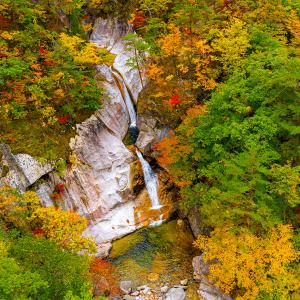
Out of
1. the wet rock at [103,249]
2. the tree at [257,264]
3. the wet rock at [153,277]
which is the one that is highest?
the tree at [257,264]

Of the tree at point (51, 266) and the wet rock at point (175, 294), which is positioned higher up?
the tree at point (51, 266)

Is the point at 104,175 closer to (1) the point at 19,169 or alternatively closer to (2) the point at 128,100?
(1) the point at 19,169

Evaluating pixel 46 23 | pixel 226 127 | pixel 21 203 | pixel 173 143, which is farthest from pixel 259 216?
pixel 46 23

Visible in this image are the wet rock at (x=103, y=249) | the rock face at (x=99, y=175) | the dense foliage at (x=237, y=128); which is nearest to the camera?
the dense foliage at (x=237, y=128)

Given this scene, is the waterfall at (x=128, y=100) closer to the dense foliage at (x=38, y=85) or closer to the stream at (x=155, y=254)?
the dense foliage at (x=38, y=85)

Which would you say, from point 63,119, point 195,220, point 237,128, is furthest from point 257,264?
point 63,119

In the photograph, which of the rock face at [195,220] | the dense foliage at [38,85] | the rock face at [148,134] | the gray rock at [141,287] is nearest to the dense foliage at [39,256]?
the gray rock at [141,287]

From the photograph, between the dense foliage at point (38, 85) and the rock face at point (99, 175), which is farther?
the dense foliage at point (38, 85)
